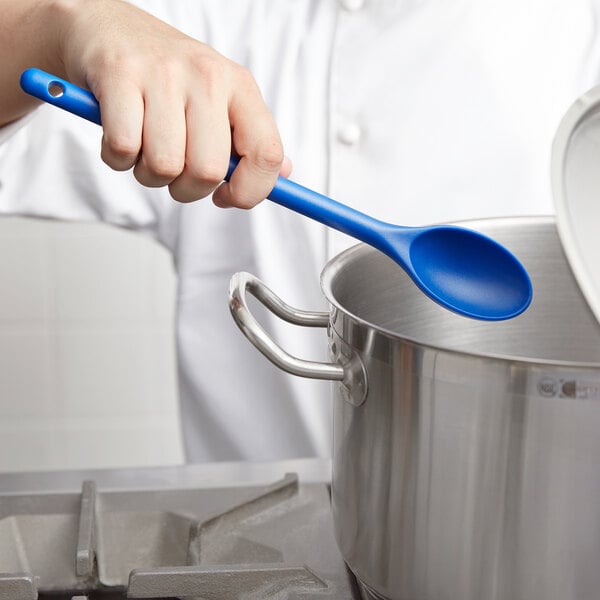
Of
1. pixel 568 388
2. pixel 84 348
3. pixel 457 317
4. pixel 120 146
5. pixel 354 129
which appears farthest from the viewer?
pixel 84 348

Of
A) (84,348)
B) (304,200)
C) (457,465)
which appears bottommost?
(84,348)

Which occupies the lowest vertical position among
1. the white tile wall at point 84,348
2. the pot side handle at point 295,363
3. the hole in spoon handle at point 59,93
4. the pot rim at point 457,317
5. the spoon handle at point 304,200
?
the white tile wall at point 84,348

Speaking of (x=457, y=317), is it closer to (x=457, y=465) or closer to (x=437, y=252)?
(x=437, y=252)

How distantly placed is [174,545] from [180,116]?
241 mm

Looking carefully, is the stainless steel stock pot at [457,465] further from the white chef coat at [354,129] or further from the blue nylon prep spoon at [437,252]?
the white chef coat at [354,129]

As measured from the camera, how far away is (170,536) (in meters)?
0.53

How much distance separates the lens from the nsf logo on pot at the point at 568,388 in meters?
0.34

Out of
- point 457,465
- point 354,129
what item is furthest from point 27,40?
point 457,465

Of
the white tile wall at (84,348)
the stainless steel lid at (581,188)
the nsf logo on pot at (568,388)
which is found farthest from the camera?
the white tile wall at (84,348)

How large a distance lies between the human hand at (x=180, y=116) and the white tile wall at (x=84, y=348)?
34.5 inches

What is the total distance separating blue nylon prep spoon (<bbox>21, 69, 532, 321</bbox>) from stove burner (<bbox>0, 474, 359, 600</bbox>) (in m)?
0.15

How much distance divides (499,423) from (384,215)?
1.53 ft

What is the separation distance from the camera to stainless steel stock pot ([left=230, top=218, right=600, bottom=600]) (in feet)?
1.13

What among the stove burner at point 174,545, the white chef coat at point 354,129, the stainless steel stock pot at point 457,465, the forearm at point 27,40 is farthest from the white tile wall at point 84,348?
the stainless steel stock pot at point 457,465
